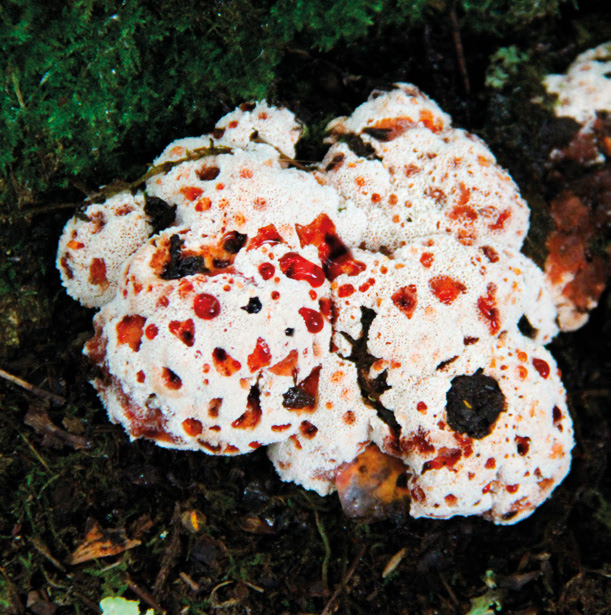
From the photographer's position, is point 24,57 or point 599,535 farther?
point 599,535

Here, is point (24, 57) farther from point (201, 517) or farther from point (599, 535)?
point (599, 535)

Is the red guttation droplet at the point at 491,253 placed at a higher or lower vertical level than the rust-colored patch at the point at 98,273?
lower

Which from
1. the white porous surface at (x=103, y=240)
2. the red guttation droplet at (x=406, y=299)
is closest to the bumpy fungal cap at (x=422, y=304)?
the red guttation droplet at (x=406, y=299)

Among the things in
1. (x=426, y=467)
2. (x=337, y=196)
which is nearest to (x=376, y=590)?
(x=426, y=467)

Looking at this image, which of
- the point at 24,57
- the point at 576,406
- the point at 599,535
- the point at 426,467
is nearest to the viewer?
the point at 24,57

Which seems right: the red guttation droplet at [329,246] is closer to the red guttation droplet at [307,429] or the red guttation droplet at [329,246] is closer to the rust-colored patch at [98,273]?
the red guttation droplet at [307,429]

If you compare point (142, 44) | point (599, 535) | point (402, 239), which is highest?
point (142, 44)
